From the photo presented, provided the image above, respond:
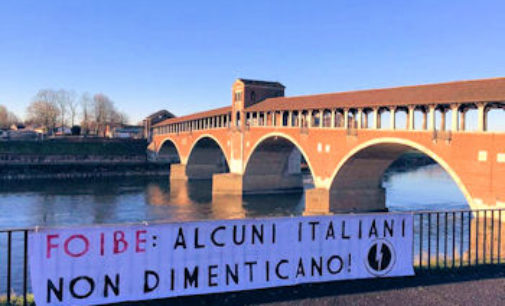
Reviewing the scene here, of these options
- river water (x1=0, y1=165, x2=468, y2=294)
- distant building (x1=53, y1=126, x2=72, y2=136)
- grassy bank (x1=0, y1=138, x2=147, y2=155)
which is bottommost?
river water (x1=0, y1=165, x2=468, y2=294)

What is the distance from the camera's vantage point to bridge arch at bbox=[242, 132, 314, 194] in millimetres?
53134

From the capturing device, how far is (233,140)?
188ft

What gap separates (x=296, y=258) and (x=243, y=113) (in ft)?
150

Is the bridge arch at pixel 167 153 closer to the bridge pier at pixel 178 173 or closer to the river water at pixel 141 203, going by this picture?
the bridge pier at pixel 178 173

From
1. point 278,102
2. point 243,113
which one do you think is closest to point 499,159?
point 278,102

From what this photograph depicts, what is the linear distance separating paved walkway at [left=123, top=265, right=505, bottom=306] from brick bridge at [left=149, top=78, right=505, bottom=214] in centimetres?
1672

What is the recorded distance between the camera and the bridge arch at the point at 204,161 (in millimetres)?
76688

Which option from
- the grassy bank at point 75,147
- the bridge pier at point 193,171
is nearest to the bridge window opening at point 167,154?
the grassy bank at point 75,147

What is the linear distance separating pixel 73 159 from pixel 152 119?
32.8 meters

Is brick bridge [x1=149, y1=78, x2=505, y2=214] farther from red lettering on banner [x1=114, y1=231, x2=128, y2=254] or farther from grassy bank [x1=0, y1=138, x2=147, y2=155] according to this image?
grassy bank [x1=0, y1=138, x2=147, y2=155]

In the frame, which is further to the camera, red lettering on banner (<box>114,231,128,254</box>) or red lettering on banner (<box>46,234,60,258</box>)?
red lettering on banner (<box>114,231,128,254</box>)

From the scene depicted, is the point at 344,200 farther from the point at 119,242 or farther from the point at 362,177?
the point at 119,242

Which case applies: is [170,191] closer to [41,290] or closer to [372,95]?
[372,95]

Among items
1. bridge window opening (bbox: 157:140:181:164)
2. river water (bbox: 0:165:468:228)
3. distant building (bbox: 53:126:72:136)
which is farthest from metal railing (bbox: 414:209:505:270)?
distant building (bbox: 53:126:72:136)
